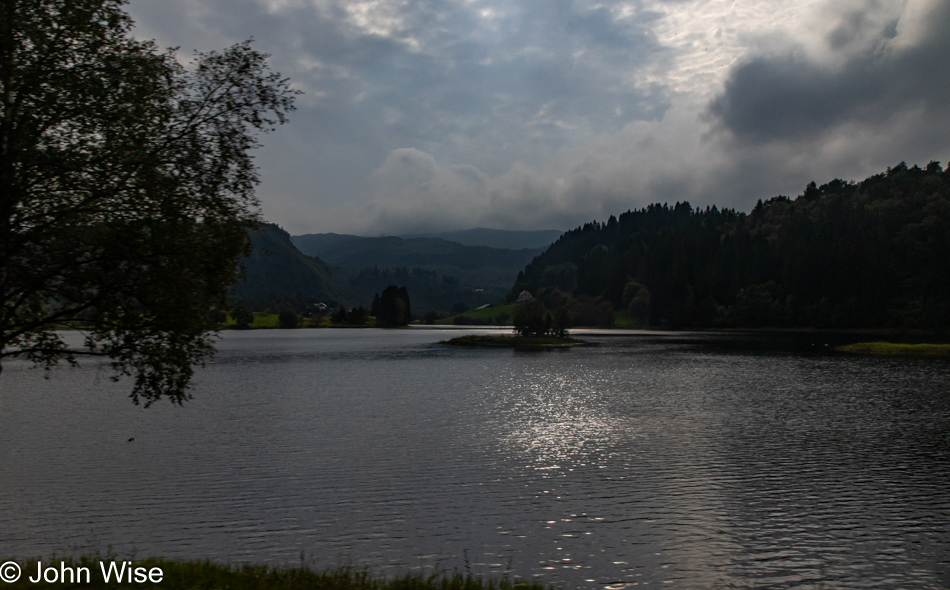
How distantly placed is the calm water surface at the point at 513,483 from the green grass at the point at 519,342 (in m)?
108

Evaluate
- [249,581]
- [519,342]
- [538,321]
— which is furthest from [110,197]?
[538,321]

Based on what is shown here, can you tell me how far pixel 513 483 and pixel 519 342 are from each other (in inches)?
5940

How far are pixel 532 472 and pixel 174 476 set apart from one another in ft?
62.0

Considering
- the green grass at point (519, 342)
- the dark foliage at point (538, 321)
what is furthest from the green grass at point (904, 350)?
the dark foliage at point (538, 321)

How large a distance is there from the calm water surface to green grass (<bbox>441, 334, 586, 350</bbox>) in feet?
353

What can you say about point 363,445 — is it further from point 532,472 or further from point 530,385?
point 530,385

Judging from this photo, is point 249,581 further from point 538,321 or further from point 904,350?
point 538,321

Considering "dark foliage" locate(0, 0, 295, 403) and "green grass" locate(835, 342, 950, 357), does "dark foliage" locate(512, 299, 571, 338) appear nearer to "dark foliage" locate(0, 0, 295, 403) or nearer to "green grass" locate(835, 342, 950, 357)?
"green grass" locate(835, 342, 950, 357)

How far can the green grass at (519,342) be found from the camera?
17262 centimetres

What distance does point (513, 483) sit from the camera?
3122 centimetres

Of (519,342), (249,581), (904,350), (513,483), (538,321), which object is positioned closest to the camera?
(249,581)

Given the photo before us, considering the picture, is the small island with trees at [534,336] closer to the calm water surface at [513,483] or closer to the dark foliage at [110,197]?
the calm water surface at [513,483]

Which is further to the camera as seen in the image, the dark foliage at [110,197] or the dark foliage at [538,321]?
the dark foliage at [538,321]

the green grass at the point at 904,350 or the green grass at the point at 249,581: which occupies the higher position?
the green grass at the point at 249,581
